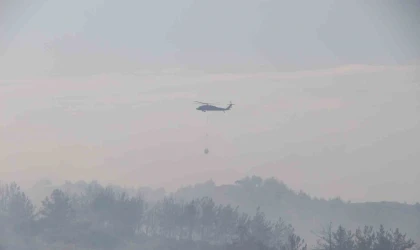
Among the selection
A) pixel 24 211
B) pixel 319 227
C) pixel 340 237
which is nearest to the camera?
pixel 340 237

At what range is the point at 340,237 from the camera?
94.1 metres

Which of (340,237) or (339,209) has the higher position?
(339,209)

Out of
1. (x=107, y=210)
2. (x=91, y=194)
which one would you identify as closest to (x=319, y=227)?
(x=91, y=194)

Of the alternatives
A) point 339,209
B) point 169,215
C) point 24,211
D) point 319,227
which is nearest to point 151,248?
point 169,215

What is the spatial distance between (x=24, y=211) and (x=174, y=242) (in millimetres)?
23869

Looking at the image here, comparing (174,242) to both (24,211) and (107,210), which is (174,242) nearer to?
(107,210)

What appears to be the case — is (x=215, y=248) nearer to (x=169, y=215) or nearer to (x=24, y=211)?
(x=169, y=215)

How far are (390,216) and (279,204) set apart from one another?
89.6 ft

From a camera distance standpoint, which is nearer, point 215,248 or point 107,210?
point 215,248

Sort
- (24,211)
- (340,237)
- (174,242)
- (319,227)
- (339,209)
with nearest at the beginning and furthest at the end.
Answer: (340,237)
(174,242)
(24,211)
(319,227)
(339,209)

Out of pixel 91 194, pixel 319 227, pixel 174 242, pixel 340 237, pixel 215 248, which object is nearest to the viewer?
pixel 340 237

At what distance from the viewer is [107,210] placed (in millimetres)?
130875

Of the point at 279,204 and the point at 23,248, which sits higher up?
the point at 279,204

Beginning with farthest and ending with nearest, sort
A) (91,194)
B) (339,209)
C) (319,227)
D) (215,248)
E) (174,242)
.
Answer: (339,209), (319,227), (91,194), (174,242), (215,248)
